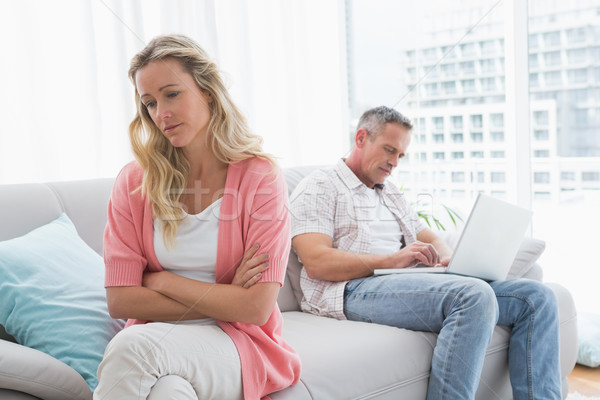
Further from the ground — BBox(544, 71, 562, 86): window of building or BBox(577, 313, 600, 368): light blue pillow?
BBox(544, 71, 562, 86): window of building

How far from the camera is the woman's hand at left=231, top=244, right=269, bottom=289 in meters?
1.37

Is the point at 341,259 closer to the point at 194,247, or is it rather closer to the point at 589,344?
the point at 194,247

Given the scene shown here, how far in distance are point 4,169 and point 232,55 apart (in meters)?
1.32

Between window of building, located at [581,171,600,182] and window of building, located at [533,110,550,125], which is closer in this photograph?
window of building, located at [581,171,600,182]

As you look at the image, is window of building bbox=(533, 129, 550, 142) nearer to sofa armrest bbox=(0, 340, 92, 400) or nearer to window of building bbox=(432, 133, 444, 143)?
window of building bbox=(432, 133, 444, 143)

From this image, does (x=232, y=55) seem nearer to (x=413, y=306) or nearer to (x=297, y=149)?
(x=297, y=149)

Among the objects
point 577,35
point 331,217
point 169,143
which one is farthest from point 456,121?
point 169,143

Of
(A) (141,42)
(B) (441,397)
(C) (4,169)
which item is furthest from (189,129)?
(A) (141,42)

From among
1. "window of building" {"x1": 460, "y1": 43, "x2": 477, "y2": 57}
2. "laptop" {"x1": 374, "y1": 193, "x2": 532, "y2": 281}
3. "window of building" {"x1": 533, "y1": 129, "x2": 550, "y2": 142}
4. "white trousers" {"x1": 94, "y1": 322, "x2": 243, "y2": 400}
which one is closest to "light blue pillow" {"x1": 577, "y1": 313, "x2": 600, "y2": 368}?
"laptop" {"x1": 374, "y1": 193, "x2": 532, "y2": 281}

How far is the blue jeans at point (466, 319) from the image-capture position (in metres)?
1.65

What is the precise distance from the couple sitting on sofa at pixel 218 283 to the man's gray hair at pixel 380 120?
1.69 feet

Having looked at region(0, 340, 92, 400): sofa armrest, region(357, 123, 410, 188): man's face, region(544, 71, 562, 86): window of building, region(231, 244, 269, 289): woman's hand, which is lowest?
region(0, 340, 92, 400): sofa armrest

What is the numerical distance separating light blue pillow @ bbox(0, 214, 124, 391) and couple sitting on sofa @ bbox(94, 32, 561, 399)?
13 cm

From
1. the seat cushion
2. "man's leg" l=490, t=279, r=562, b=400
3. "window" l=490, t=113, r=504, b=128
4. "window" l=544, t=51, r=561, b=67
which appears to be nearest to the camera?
the seat cushion
